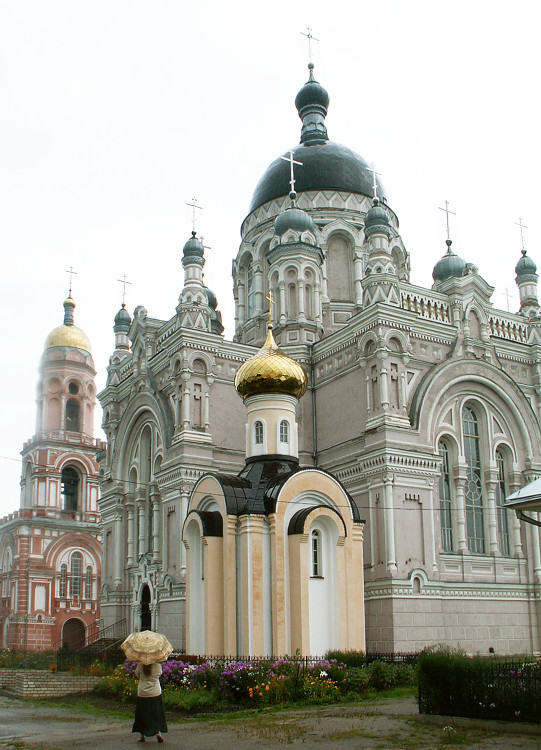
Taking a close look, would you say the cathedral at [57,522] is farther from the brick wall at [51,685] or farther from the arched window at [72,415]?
the brick wall at [51,685]

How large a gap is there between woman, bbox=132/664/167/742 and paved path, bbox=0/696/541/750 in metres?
0.22

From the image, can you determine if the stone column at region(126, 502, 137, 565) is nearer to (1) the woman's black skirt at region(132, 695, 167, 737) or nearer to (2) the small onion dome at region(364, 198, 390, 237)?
(2) the small onion dome at region(364, 198, 390, 237)

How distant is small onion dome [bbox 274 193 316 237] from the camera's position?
2702 cm

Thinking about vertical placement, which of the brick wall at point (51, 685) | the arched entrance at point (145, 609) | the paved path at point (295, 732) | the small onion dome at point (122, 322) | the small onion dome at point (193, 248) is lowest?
the brick wall at point (51, 685)

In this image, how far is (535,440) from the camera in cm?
2388

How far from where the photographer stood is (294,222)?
88.5 ft

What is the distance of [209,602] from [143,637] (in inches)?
271

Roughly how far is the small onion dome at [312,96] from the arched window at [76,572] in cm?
2200

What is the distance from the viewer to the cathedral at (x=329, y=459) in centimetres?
1689

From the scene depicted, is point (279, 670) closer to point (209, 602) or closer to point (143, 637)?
point (209, 602)

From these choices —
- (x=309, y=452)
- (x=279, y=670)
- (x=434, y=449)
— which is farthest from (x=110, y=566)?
(x=279, y=670)

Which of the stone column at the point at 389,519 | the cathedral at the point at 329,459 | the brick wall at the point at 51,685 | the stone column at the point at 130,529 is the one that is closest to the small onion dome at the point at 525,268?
the cathedral at the point at 329,459

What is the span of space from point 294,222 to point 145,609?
12743 mm

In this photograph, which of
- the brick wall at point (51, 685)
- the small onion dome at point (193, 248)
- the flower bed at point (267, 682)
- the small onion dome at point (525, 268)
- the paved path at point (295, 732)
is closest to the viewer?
the paved path at point (295, 732)
